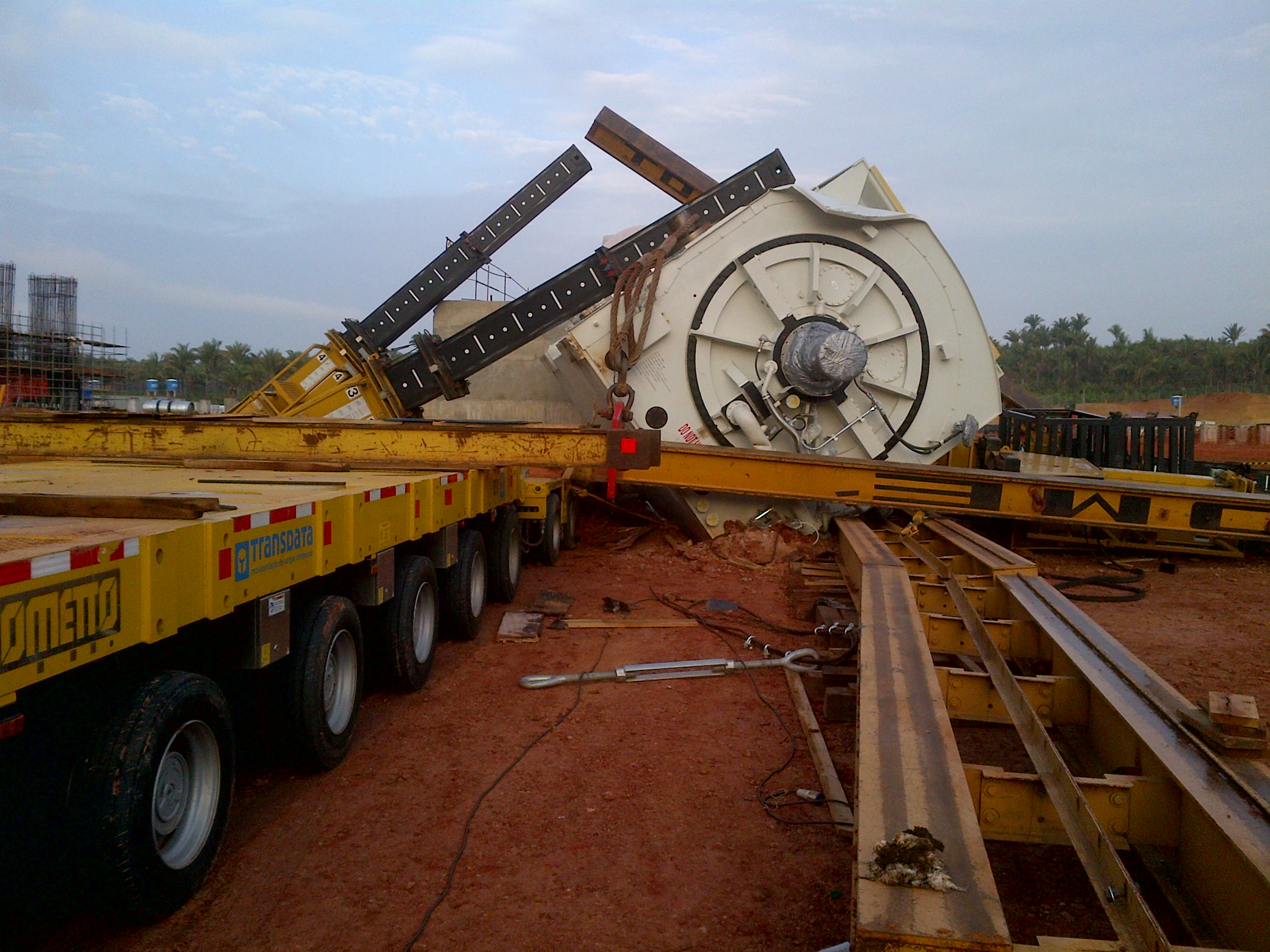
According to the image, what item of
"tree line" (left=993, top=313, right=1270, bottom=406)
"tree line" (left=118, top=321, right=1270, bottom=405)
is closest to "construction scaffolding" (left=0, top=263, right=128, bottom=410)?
"tree line" (left=118, top=321, right=1270, bottom=405)

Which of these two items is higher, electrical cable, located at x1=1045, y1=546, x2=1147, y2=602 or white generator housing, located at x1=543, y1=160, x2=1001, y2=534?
white generator housing, located at x1=543, y1=160, x2=1001, y2=534

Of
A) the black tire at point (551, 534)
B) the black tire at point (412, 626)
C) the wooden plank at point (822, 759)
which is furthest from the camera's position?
the black tire at point (551, 534)

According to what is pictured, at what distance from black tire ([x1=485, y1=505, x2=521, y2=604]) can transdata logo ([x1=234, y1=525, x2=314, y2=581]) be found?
12.4 ft

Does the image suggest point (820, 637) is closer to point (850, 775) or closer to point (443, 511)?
point (850, 775)

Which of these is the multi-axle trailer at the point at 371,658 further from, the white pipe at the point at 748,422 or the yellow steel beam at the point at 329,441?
the white pipe at the point at 748,422

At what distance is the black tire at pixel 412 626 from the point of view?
17.2 feet

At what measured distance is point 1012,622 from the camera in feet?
17.6

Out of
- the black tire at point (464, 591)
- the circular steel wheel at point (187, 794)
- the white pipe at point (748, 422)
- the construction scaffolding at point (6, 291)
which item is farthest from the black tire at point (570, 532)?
the construction scaffolding at point (6, 291)

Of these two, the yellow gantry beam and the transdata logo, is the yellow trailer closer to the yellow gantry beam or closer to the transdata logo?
the transdata logo

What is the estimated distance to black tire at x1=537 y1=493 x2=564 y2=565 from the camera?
367 inches

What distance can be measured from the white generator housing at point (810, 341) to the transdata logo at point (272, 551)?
21.8 ft

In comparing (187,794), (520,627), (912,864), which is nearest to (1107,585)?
(520,627)

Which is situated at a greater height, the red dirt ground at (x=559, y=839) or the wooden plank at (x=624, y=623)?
the wooden plank at (x=624, y=623)

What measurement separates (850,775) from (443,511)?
292 centimetres
